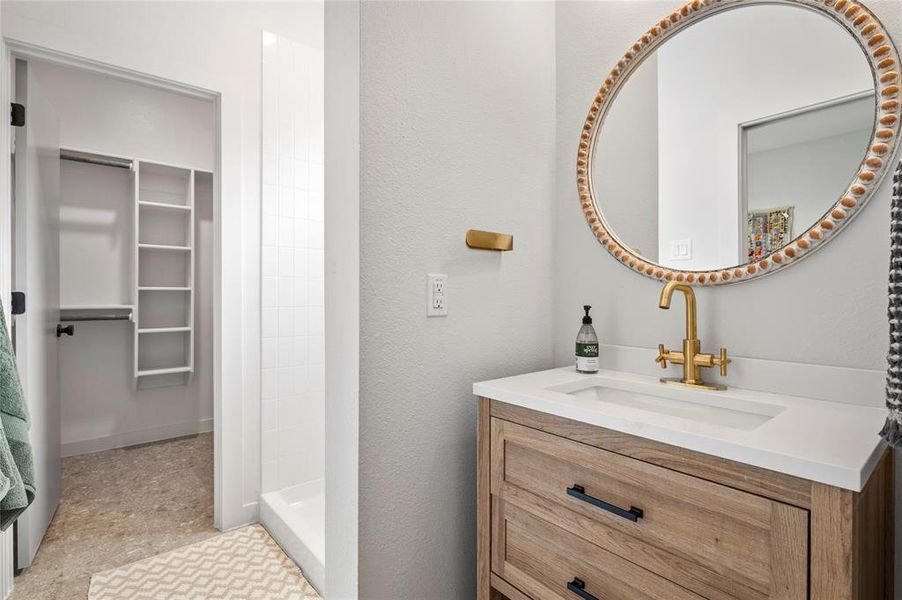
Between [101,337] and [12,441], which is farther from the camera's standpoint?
[101,337]

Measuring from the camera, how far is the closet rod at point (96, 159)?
2990 mm

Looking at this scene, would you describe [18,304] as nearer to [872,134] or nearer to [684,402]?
[684,402]

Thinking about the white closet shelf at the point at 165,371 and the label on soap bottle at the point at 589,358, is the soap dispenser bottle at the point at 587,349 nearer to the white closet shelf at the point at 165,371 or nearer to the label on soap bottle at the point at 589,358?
the label on soap bottle at the point at 589,358

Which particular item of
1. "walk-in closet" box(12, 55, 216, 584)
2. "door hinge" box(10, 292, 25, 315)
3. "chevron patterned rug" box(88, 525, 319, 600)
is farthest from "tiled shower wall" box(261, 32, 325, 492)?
"door hinge" box(10, 292, 25, 315)

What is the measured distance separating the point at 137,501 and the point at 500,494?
237 centimetres

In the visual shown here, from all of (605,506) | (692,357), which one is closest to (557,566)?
(605,506)

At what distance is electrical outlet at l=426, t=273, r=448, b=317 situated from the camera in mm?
1258

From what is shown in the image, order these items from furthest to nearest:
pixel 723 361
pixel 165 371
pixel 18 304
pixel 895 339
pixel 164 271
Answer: pixel 164 271, pixel 165 371, pixel 18 304, pixel 723 361, pixel 895 339

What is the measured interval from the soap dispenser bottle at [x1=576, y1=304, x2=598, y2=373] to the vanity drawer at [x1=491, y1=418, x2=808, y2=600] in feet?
1.20

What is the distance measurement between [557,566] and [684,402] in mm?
509

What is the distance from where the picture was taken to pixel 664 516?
0.84 metres

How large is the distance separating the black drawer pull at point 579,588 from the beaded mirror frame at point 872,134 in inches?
31.6

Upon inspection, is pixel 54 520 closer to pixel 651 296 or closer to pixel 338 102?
pixel 338 102

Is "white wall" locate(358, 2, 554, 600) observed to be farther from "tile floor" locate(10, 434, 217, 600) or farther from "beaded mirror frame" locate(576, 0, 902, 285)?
"tile floor" locate(10, 434, 217, 600)
